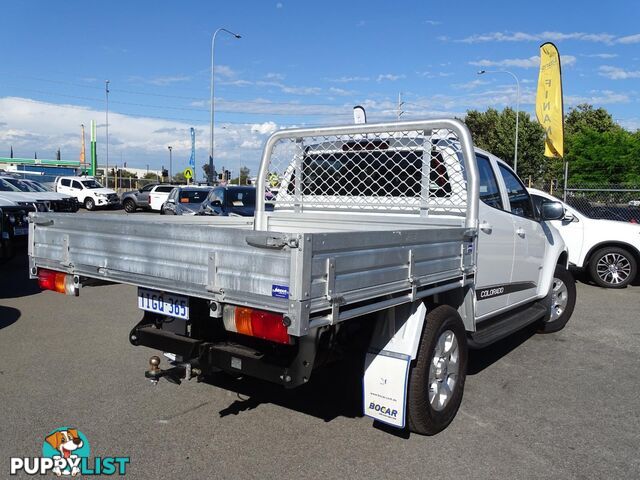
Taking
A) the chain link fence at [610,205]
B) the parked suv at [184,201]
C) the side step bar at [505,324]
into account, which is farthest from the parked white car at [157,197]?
the side step bar at [505,324]

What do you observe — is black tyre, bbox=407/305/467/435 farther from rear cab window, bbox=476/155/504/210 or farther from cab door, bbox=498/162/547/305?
cab door, bbox=498/162/547/305

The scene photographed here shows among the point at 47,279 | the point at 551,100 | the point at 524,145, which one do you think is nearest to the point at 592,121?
the point at 524,145

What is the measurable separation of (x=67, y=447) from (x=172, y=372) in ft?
2.57

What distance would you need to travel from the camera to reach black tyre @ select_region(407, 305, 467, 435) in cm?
361

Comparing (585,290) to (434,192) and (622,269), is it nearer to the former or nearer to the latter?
(622,269)

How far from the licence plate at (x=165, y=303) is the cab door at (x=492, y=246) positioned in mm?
2334

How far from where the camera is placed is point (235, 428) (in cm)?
392

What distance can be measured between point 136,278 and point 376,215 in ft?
7.36

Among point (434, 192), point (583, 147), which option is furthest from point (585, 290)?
point (583, 147)

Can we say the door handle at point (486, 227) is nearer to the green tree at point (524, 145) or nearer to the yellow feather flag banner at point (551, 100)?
the yellow feather flag banner at point (551, 100)

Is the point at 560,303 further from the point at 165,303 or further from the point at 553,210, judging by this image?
the point at 165,303

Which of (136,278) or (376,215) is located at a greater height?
(376,215)

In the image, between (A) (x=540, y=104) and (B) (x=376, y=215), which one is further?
(A) (x=540, y=104)

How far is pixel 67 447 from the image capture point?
3602 mm
